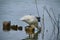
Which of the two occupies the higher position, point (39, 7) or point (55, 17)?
point (39, 7)

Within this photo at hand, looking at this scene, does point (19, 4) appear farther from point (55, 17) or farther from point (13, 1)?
point (55, 17)

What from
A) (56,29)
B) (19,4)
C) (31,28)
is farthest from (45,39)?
(31,28)

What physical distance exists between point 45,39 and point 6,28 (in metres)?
0.69

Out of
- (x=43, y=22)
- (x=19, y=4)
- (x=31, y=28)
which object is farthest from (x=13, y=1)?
(x=31, y=28)

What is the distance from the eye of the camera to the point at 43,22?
1.42 meters

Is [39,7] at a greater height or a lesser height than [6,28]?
greater

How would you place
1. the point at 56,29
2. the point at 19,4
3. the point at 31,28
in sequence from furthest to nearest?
the point at 19,4 < the point at 56,29 < the point at 31,28

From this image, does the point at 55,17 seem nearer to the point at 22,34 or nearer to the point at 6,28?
the point at 22,34

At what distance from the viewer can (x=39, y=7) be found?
1439mm

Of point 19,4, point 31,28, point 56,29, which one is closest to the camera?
point 31,28

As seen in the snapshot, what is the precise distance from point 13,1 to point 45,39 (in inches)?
25.2

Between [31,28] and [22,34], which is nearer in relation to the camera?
[31,28]

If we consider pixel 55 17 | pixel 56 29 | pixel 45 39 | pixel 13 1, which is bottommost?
pixel 45 39

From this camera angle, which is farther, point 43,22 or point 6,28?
point 43,22
